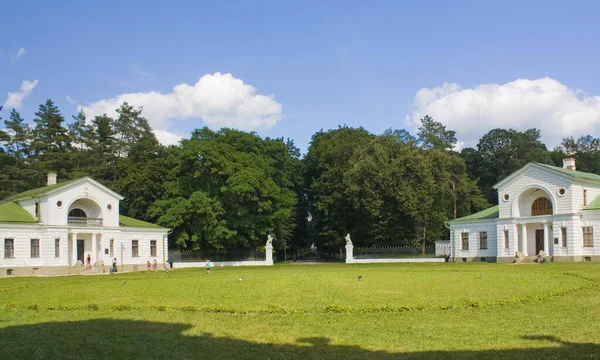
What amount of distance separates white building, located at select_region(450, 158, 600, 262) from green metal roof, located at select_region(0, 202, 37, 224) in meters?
37.1

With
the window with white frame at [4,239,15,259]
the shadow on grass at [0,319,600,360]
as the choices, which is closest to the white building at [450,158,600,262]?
A: the shadow on grass at [0,319,600,360]

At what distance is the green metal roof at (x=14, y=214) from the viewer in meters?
44.1

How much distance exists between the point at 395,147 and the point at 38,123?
159 ft

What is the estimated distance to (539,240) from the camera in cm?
4909

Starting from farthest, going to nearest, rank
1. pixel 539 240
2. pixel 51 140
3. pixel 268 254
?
1. pixel 51 140
2. pixel 268 254
3. pixel 539 240

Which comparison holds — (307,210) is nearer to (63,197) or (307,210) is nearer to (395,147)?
(395,147)

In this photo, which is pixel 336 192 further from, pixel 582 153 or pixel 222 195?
pixel 582 153

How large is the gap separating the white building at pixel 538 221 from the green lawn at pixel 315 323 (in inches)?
988

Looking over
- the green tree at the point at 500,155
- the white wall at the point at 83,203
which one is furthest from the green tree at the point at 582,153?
the white wall at the point at 83,203

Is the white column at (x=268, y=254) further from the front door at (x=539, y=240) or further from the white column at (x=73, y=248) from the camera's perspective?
the front door at (x=539, y=240)

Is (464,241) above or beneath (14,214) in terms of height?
beneath

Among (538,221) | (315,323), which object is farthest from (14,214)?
(538,221)

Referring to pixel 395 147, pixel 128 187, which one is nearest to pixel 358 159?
pixel 395 147

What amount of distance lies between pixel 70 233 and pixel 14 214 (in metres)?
4.45
